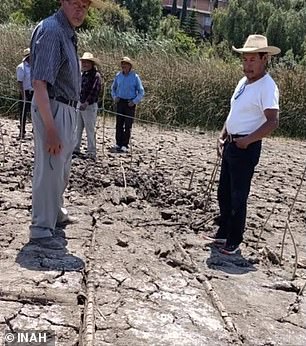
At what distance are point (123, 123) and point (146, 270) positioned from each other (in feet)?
20.1

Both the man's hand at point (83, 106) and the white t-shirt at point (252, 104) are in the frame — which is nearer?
the white t-shirt at point (252, 104)

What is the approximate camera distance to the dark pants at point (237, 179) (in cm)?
471

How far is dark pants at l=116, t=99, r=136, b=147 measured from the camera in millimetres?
10094

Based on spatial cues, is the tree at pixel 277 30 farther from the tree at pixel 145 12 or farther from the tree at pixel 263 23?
the tree at pixel 145 12

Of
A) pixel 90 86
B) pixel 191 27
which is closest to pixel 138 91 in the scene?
pixel 90 86

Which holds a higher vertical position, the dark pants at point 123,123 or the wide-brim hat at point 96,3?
the wide-brim hat at point 96,3

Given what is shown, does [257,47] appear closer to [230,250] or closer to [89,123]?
[230,250]

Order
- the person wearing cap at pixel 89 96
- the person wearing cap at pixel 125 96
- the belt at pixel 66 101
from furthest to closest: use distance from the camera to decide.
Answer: the person wearing cap at pixel 125 96
the person wearing cap at pixel 89 96
the belt at pixel 66 101

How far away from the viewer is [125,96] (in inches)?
395

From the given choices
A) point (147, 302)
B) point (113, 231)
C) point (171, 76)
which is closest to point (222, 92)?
point (171, 76)

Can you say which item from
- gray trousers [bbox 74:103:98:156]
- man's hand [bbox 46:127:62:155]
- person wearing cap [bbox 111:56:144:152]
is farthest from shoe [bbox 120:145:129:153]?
man's hand [bbox 46:127:62:155]

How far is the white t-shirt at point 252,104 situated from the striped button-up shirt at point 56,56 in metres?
1.23

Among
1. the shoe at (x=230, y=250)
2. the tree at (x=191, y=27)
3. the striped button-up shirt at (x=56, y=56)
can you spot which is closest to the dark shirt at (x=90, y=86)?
the striped button-up shirt at (x=56, y=56)

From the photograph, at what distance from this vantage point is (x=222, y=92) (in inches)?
610
